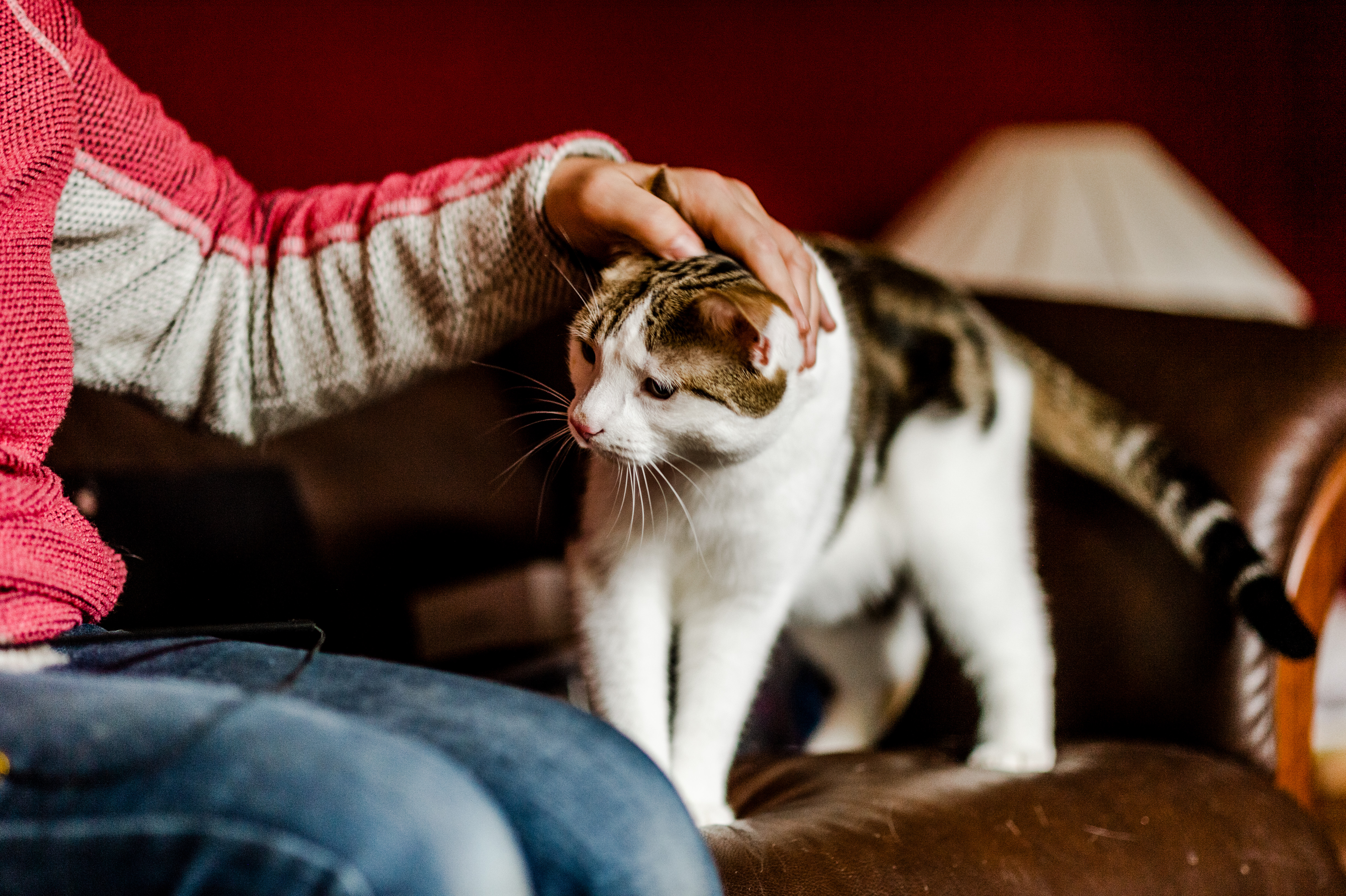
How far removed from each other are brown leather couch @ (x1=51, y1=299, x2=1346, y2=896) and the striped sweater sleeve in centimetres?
18

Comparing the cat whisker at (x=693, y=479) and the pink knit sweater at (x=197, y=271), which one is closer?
the pink knit sweater at (x=197, y=271)

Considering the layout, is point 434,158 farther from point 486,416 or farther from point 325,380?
point 325,380

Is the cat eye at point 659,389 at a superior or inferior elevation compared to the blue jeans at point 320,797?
superior

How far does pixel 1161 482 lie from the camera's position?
1065 mm

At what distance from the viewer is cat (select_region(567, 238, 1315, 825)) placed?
0.78 m

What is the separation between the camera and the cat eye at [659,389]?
780 mm

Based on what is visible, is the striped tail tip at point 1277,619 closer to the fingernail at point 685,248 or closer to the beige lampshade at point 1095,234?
the fingernail at point 685,248

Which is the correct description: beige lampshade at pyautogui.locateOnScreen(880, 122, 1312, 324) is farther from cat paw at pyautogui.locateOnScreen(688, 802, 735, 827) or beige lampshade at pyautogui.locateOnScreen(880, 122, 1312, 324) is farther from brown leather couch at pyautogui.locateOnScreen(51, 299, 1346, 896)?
cat paw at pyautogui.locateOnScreen(688, 802, 735, 827)

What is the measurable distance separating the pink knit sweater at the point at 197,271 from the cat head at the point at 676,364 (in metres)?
0.08

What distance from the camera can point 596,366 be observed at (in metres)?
0.82

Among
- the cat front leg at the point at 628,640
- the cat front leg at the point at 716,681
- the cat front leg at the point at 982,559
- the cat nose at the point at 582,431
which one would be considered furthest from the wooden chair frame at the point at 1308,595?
the cat nose at the point at 582,431

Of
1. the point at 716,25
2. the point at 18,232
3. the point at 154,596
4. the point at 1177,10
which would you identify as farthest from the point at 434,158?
the point at 1177,10

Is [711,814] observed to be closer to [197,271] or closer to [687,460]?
[687,460]

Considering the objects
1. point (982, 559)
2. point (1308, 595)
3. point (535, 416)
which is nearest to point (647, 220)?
point (535, 416)
